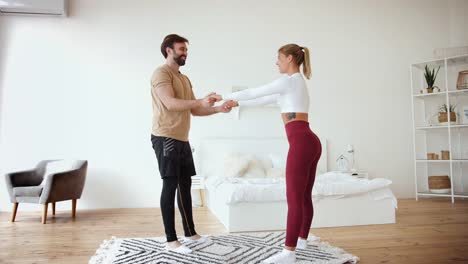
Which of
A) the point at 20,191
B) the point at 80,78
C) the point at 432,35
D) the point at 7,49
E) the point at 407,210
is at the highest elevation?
the point at 432,35

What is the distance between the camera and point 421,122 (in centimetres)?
568

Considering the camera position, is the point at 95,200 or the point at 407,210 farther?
the point at 95,200

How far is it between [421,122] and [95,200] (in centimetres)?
488

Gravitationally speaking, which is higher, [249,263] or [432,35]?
[432,35]

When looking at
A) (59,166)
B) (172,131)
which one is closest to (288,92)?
(172,131)

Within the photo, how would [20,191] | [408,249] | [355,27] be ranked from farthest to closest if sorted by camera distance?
[355,27] < [20,191] < [408,249]

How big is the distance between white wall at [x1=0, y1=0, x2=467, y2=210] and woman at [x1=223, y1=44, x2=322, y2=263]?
9.08ft

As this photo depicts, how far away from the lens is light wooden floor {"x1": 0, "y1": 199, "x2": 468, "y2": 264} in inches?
98.8

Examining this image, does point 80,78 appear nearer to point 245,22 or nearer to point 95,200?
point 95,200

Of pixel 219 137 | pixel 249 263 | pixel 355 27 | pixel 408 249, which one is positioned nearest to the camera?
pixel 249 263

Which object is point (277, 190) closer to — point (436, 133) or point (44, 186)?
point (44, 186)

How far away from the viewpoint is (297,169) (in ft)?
7.47

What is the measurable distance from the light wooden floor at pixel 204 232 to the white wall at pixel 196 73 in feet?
2.78

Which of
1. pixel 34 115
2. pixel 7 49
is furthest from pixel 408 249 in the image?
pixel 7 49
